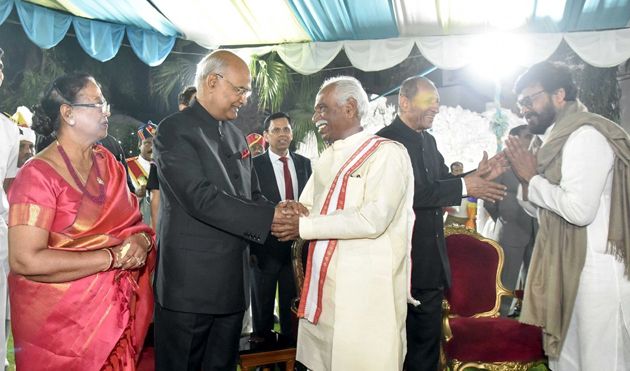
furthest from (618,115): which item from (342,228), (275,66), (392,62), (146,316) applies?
(146,316)

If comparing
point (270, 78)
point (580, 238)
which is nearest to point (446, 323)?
point (580, 238)

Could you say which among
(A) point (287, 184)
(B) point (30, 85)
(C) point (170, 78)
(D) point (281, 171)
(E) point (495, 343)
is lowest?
(E) point (495, 343)

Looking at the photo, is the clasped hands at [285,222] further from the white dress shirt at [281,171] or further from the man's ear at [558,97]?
the white dress shirt at [281,171]

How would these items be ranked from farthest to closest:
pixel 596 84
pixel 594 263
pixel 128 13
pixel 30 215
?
pixel 596 84
pixel 128 13
pixel 594 263
pixel 30 215

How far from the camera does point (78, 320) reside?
2.01 m

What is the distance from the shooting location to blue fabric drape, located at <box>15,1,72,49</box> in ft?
18.4

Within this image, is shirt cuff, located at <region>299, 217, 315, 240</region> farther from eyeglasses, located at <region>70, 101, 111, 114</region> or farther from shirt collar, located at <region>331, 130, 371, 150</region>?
eyeglasses, located at <region>70, 101, 111, 114</region>

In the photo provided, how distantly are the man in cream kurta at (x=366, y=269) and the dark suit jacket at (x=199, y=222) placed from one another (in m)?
0.19

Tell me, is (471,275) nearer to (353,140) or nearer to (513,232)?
(353,140)

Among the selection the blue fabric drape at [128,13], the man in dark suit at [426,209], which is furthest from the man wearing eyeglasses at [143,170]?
the man in dark suit at [426,209]

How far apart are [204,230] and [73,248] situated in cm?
52

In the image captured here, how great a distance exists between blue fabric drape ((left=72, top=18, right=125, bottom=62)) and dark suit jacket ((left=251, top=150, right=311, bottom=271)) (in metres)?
2.91

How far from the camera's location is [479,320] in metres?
3.31

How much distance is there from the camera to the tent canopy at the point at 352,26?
5988 millimetres
